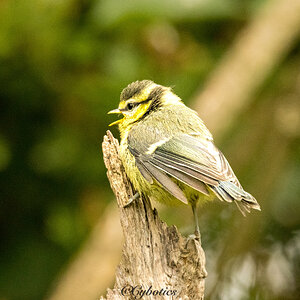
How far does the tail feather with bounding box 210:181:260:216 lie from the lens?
3.16m

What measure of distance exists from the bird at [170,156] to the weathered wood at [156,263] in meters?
0.19

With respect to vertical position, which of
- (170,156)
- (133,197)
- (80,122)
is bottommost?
(80,122)

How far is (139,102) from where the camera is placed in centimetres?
384

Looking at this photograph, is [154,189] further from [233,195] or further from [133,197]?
[233,195]

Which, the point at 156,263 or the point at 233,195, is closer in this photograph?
the point at 156,263

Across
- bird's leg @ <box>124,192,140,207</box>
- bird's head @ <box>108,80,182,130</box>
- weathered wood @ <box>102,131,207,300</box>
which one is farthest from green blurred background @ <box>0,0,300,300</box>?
weathered wood @ <box>102,131,207,300</box>

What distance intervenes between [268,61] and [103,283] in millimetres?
2186

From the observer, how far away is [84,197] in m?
4.93

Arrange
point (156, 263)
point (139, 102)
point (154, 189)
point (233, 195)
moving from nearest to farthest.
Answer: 1. point (156, 263)
2. point (233, 195)
3. point (154, 189)
4. point (139, 102)

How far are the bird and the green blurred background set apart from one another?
3.32 ft

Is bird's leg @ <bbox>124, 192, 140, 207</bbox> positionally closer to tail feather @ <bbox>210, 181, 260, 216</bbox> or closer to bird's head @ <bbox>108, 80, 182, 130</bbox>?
tail feather @ <bbox>210, 181, 260, 216</bbox>

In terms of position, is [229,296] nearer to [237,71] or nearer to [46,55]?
[237,71]

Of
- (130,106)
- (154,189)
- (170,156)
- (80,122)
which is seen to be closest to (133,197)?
(154,189)

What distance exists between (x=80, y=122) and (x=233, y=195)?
6.97 feet
